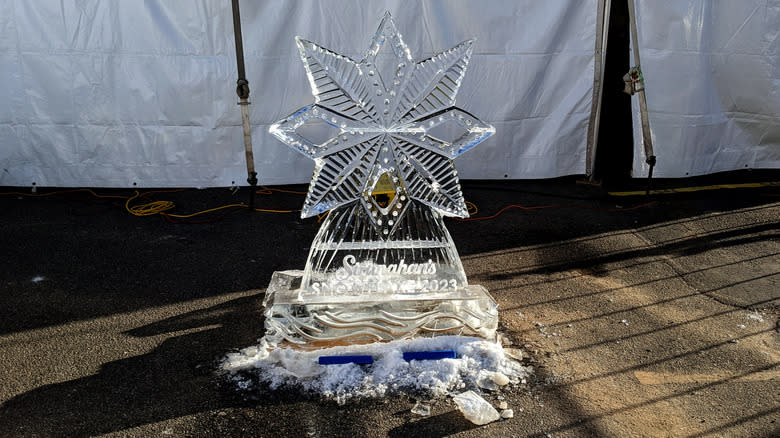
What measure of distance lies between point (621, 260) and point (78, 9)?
16.2ft

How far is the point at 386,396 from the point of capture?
299 centimetres

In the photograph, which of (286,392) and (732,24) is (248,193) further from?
(732,24)

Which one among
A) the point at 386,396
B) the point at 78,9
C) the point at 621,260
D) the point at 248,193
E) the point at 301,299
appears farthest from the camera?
the point at 248,193

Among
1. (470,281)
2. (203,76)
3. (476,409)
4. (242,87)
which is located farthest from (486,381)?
(203,76)

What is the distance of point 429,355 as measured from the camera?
3244mm

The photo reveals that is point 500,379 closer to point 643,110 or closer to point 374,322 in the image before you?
point 374,322

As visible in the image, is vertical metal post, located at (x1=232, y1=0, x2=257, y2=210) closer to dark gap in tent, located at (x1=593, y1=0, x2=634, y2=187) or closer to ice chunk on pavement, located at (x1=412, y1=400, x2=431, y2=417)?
ice chunk on pavement, located at (x1=412, y1=400, x2=431, y2=417)

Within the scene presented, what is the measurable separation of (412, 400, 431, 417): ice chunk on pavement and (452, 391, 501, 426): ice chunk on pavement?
14 cm

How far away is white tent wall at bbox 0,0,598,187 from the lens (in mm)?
5703

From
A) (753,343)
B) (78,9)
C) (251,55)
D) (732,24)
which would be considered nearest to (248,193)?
(251,55)

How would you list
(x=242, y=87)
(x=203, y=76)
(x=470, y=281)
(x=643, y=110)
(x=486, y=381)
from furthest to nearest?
(x=203, y=76), (x=643, y=110), (x=242, y=87), (x=470, y=281), (x=486, y=381)

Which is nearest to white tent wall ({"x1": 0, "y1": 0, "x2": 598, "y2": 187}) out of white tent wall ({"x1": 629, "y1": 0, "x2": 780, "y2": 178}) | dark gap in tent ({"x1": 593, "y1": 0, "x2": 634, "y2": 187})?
dark gap in tent ({"x1": 593, "y1": 0, "x2": 634, "y2": 187})

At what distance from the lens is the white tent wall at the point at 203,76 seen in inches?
225

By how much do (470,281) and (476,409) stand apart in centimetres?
147
